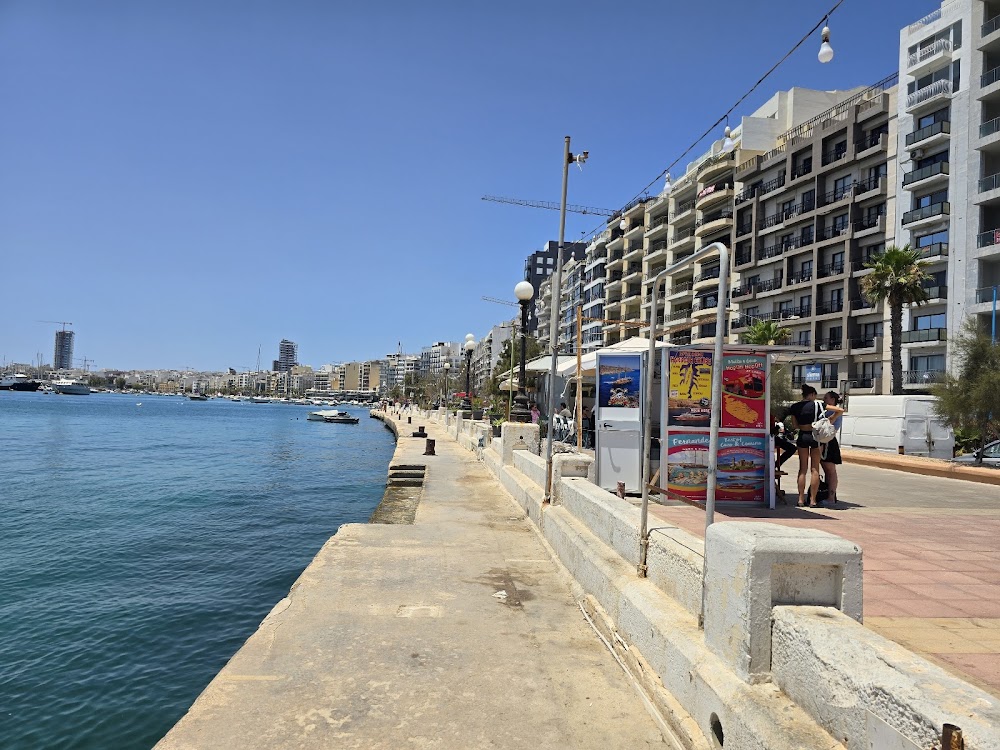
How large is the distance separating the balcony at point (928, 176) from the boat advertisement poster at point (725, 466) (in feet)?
113

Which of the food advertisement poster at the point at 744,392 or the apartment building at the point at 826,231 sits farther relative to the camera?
the apartment building at the point at 826,231

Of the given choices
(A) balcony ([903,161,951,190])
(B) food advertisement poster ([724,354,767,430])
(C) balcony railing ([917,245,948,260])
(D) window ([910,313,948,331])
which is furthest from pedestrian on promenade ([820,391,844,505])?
(A) balcony ([903,161,951,190])

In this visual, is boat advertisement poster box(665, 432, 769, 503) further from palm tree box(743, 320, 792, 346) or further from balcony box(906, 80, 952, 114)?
balcony box(906, 80, 952, 114)

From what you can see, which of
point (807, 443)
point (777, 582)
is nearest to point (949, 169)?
point (807, 443)

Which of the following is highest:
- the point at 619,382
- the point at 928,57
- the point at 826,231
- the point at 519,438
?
the point at 928,57

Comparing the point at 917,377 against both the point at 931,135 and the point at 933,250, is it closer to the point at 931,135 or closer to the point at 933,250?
the point at 933,250

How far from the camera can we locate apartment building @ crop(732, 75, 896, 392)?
38.5m

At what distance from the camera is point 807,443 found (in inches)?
344

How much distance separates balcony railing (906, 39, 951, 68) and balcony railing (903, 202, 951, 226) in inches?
325

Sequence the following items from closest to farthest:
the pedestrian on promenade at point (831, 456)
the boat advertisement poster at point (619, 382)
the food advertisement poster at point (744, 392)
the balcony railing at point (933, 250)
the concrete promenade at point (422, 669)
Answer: the concrete promenade at point (422, 669) < the food advertisement poster at point (744, 392) < the pedestrian on promenade at point (831, 456) < the boat advertisement poster at point (619, 382) < the balcony railing at point (933, 250)

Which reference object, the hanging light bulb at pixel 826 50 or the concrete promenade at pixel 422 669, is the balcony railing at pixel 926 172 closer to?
the hanging light bulb at pixel 826 50

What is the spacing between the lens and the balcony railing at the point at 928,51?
34.2 metres

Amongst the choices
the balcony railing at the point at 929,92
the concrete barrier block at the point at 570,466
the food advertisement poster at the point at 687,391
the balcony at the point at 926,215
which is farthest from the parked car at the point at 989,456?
the balcony railing at the point at 929,92

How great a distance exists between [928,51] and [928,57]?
0.39 metres
